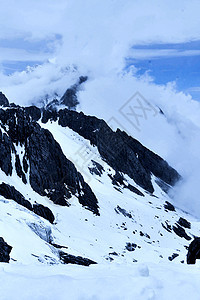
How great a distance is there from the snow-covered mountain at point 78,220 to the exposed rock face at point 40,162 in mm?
191

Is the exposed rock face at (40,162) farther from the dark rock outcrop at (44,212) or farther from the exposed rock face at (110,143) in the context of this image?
the exposed rock face at (110,143)

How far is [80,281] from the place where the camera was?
875 cm

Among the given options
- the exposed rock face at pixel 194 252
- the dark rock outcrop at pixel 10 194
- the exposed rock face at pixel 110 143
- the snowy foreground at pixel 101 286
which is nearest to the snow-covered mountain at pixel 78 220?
the snowy foreground at pixel 101 286

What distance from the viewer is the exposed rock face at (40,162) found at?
51.3 m

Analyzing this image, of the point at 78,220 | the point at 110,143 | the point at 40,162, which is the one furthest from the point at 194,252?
the point at 110,143

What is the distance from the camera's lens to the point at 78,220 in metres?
51.8

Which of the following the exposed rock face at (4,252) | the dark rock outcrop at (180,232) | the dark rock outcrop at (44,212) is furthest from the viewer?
the dark rock outcrop at (180,232)

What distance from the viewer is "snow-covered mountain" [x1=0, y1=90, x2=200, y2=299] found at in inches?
386

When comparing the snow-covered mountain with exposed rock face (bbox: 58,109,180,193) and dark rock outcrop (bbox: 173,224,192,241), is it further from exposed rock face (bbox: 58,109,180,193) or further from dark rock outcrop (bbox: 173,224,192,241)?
exposed rock face (bbox: 58,109,180,193)

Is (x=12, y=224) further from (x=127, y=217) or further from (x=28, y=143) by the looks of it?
(x=127, y=217)

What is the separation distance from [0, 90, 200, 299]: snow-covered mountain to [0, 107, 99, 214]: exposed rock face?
0.63 feet

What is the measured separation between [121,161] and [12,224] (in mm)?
91432

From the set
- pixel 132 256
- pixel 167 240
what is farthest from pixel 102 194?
pixel 132 256

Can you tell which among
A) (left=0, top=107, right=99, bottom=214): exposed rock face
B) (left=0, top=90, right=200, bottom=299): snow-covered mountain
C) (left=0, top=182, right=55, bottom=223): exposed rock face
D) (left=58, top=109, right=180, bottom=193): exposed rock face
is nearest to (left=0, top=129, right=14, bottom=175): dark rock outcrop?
(left=0, top=107, right=99, bottom=214): exposed rock face
